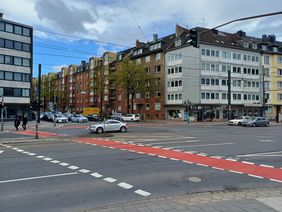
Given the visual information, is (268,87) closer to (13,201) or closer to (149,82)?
(149,82)

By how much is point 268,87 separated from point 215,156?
62666 mm

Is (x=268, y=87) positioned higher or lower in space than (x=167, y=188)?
higher

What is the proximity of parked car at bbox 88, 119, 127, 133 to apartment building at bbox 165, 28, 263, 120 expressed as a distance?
91.5 ft

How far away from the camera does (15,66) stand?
56.6 metres

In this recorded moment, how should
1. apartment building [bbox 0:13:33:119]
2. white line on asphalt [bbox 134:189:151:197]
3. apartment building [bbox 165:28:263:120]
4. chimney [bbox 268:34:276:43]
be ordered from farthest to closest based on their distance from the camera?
1. chimney [bbox 268:34:276:43]
2. apartment building [bbox 165:28:263:120]
3. apartment building [bbox 0:13:33:119]
4. white line on asphalt [bbox 134:189:151:197]

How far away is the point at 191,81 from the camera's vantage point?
60.8 m

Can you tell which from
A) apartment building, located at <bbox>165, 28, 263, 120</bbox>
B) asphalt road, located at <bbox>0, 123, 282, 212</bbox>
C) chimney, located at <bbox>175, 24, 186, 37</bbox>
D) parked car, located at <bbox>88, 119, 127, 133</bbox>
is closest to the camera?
asphalt road, located at <bbox>0, 123, 282, 212</bbox>

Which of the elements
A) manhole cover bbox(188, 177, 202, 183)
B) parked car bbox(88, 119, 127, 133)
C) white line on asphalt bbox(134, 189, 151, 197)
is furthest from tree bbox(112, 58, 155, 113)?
white line on asphalt bbox(134, 189, 151, 197)

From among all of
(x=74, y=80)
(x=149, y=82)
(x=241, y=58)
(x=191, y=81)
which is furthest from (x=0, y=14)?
(x=74, y=80)

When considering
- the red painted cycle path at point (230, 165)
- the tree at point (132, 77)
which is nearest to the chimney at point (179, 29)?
the tree at point (132, 77)

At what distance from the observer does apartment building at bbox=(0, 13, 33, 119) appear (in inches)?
2154

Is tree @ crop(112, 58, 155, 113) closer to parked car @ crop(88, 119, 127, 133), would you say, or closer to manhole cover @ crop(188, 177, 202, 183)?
parked car @ crop(88, 119, 127, 133)

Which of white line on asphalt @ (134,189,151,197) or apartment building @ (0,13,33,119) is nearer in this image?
white line on asphalt @ (134,189,151,197)

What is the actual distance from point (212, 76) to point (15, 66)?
3664 centimetres
